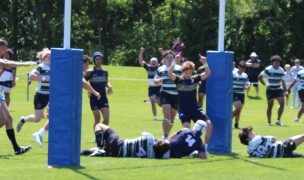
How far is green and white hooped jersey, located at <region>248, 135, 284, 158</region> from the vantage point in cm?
1521

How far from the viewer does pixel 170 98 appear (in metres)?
19.6

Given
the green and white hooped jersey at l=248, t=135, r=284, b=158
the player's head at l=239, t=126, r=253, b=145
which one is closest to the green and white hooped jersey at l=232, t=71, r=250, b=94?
the player's head at l=239, t=126, r=253, b=145

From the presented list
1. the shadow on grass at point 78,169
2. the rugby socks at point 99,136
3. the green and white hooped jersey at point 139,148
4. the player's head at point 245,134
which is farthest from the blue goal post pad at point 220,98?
the shadow on grass at point 78,169

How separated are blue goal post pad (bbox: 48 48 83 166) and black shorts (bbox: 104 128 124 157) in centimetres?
144

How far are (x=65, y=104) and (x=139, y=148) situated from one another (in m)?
2.03

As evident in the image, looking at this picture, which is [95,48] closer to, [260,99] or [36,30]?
[36,30]

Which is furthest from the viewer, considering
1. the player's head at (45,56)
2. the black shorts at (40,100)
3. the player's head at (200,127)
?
the black shorts at (40,100)

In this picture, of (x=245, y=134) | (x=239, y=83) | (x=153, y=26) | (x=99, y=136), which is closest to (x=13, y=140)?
(x=99, y=136)

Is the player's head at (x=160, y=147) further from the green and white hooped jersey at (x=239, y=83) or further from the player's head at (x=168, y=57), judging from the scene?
the green and white hooped jersey at (x=239, y=83)

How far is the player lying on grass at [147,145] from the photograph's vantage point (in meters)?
14.4

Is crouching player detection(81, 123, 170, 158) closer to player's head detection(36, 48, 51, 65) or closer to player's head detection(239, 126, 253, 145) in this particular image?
player's head detection(239, 126, 253, 145)

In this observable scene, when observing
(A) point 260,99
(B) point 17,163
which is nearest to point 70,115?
(B) point 17,163

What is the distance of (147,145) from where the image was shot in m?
14.4

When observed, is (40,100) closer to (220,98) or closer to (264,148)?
(220,98)
